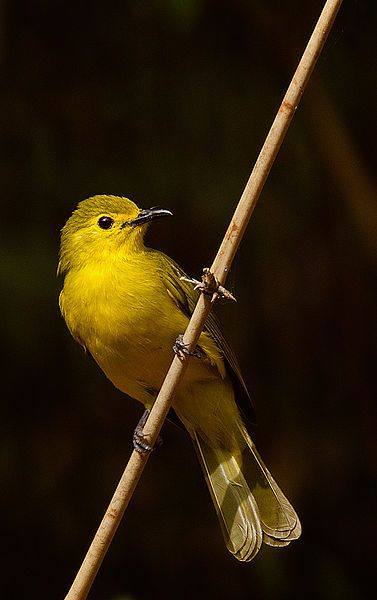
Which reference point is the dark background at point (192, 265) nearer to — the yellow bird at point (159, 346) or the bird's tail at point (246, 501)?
the yellow bird at point (159, 346)

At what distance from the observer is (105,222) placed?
2.72m

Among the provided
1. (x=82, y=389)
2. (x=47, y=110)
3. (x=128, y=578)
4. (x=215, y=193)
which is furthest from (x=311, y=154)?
(x=128, y=578)

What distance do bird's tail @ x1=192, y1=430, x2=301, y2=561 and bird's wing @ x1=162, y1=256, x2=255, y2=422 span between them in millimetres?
140

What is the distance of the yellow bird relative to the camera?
254cm

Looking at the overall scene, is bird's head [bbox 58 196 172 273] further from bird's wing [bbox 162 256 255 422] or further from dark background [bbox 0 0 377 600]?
dark background [bbox 0 0 377 600]

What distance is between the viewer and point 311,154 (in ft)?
11.1

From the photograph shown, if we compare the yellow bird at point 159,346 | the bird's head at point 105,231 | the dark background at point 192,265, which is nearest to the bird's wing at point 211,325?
the yellow bird at point 159,346

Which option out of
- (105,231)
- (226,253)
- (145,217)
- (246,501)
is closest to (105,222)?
(105,231)

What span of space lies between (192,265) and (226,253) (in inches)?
71.4

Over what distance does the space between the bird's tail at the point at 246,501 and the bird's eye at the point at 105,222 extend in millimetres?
630

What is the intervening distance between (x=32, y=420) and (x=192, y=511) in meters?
0.64

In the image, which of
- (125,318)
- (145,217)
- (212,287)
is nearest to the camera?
A: (212,287)

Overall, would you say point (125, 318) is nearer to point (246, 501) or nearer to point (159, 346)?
point (159, 346)

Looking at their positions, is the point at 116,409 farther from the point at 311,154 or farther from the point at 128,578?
the point at 311,154
